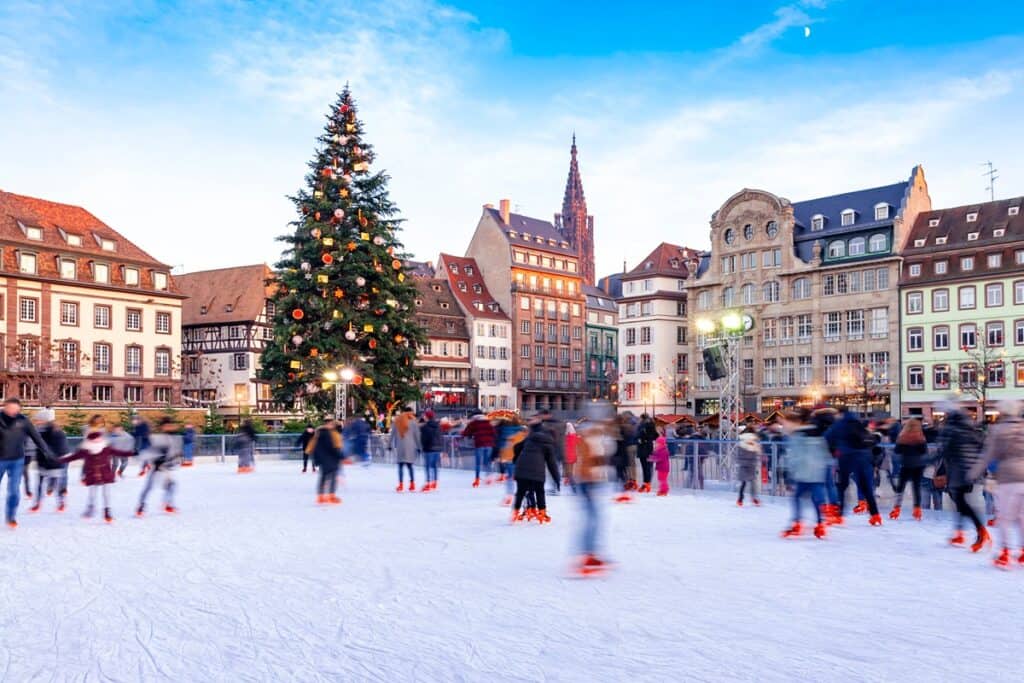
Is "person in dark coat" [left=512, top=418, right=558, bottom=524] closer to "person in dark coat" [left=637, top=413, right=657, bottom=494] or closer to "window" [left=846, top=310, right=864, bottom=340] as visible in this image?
"person in dark coat" [left=637, top=413, right=657, bottom=494]

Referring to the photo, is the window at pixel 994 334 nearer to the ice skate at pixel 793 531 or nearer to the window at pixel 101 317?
the window at pixel 101 317

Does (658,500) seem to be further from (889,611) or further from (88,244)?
(88,244)

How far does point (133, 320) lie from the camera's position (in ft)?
206

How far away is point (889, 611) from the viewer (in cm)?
815

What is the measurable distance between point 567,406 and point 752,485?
250 ft

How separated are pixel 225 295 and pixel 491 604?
68482 mm

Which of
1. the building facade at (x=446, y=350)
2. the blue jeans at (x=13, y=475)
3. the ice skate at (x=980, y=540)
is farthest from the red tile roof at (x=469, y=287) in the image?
the ice skate at (x=980, y=540)

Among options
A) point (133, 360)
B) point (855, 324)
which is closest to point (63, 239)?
point (133, 360)

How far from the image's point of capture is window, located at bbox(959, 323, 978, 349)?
60406 millimetres

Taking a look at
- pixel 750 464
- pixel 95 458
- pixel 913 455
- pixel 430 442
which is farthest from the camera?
pixel 430 442

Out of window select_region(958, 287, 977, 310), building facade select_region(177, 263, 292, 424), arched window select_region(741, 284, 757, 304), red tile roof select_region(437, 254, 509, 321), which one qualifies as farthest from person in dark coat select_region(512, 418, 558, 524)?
red tile roof select_region(437, 254, 509, 321)

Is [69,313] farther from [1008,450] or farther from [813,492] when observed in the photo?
[1008,450]

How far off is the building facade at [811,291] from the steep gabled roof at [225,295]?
3122 cm

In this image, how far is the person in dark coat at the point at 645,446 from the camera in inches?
803
